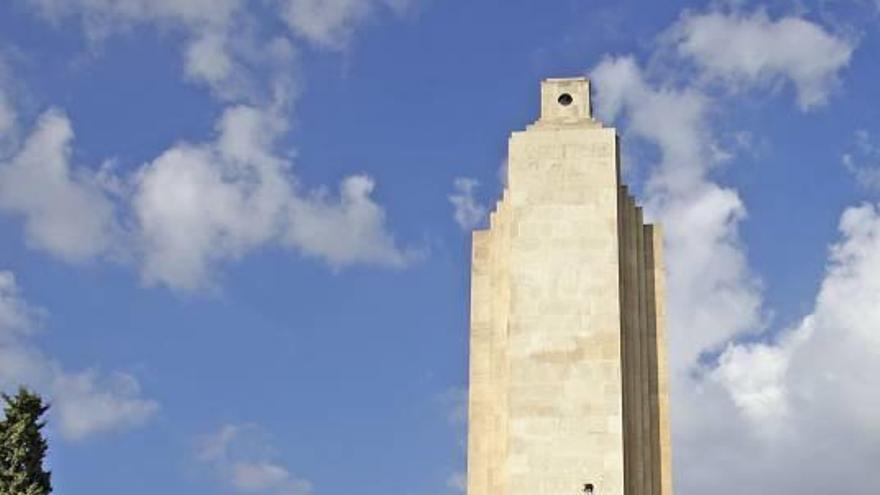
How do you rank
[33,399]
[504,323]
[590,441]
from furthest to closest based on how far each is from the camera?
1. [33,399]
2. [504,323]
3. [590,441]

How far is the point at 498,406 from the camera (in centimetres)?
2956

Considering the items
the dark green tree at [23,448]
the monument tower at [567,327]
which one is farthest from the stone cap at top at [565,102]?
the dark green tree at [23,448]

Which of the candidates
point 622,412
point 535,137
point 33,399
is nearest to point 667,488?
point 622,412

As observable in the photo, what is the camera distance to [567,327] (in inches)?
1139

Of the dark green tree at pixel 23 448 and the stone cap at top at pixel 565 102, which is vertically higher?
the stone cap at top at pixel 565 102

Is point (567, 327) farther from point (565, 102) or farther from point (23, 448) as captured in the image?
point (23, 448)

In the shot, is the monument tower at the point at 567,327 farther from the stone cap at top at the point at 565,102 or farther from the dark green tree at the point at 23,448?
the dark green tree at the point at 23,448

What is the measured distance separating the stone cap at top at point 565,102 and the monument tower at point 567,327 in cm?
3

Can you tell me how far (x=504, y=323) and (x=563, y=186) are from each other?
11.2ft

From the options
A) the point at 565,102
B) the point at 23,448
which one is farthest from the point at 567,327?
the point at 23,448

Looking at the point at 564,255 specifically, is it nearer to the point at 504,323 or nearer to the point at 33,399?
the point at 504,323

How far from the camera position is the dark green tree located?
3212cm

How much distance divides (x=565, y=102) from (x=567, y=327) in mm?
5741

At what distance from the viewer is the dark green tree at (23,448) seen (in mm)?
32125
